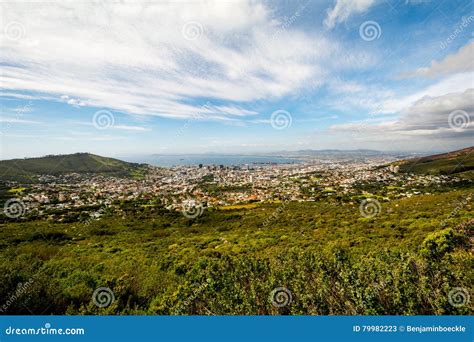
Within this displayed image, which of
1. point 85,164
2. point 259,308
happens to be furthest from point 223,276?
point 85,164

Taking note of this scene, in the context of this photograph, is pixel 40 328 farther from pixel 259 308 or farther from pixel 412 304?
pixel 412 304

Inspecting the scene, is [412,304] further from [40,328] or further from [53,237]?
[53,237]

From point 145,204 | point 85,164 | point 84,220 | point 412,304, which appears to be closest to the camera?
point 412,304

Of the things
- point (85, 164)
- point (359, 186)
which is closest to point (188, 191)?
point (359, 186)

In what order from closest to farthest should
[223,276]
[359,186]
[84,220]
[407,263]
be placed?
[407,263]
[223,276]
[84,220]
[359,186]

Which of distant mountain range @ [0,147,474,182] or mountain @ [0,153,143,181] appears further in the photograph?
mountain @ [0,153,143,181]

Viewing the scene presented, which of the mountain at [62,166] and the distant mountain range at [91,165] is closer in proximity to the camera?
the distant mountain range at [91,165]

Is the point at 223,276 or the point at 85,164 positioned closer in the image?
the point at 223,276

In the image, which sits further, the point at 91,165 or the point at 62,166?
the point at 91,165

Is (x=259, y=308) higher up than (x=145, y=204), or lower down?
higher up
